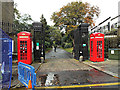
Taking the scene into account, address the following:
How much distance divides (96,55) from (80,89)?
737 centimetres

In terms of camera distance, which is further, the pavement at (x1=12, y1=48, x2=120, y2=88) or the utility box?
the utility box

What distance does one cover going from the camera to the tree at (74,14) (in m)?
21.1

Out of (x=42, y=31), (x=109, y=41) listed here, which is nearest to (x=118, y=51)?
(x=109, y=41)

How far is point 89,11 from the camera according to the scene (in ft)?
72.5

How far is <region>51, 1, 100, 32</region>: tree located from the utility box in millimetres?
10213

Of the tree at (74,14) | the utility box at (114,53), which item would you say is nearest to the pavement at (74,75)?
the utility box at (114,53)

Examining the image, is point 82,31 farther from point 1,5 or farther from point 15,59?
point 1,5

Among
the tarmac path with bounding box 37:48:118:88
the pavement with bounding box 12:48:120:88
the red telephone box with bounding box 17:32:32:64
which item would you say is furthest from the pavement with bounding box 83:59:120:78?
the red telephone box with bounding box 17:32:32:64

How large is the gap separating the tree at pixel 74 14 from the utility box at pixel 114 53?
10213mm

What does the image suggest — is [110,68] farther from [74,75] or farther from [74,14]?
[74,14]

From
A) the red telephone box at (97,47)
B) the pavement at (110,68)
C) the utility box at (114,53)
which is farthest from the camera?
the utility box at (114,53)

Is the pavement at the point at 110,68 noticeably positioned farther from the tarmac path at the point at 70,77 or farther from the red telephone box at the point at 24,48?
the red telephone box at the point at 24,48

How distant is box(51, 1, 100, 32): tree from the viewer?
21.1m

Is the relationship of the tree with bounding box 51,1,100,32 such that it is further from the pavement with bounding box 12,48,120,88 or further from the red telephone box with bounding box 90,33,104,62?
the pavement with bounding box 12,48,120,88
